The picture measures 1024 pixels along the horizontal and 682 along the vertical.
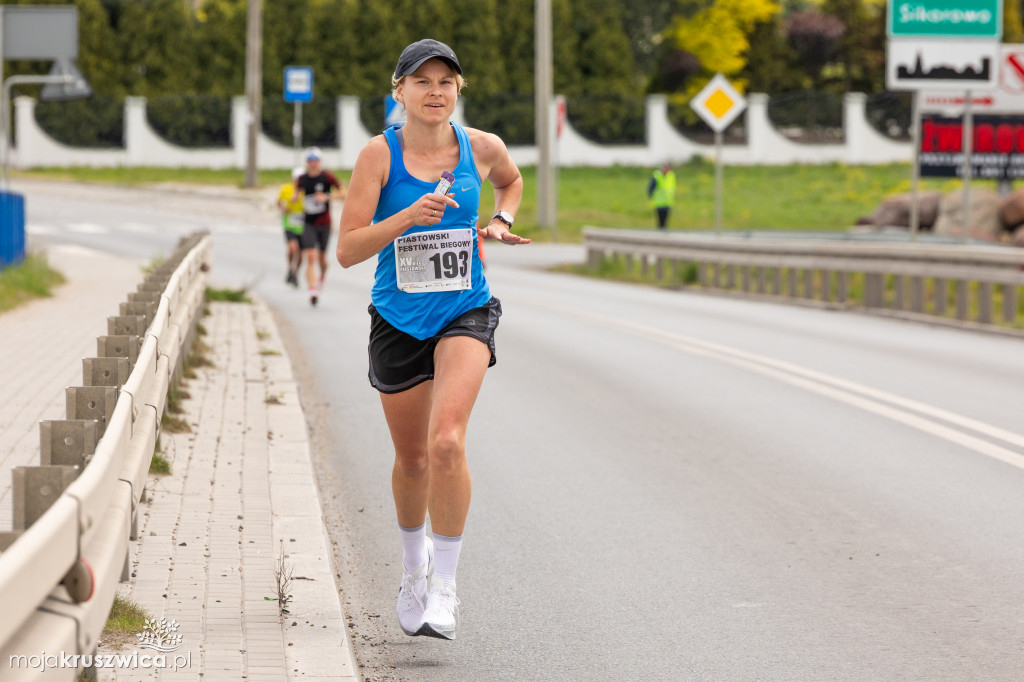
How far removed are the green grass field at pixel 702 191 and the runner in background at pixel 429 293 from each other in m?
30.1

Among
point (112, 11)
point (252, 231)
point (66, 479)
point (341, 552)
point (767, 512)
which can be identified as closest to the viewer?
point (66, 479)

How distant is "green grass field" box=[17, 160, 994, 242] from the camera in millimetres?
41188

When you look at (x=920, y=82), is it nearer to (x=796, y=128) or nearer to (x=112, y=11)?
(x=796, y=128)

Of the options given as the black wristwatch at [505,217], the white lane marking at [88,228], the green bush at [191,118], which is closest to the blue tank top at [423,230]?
the black wristwatch at [505,217]

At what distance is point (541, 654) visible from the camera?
205 inches

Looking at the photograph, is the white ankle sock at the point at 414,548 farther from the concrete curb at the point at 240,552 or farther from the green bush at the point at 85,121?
the green bush at the point at 85,121

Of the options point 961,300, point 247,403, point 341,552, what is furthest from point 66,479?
point 961,300

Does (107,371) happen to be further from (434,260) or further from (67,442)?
(67,442)

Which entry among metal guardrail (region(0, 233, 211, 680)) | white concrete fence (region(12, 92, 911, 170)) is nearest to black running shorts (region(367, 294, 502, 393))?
metal guardrail (region(0, 233, 211, 680))

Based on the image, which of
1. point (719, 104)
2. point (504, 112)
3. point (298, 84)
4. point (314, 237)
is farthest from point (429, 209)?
point (504, 112)

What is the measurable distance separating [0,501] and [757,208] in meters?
39.7

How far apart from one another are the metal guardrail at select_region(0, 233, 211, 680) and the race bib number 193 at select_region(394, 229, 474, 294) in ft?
3.09

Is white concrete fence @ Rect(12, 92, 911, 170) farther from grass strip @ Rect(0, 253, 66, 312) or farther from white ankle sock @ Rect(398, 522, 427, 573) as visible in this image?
white ankle sock @ Rect(398, 522, 427, 573)

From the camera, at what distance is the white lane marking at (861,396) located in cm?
919
